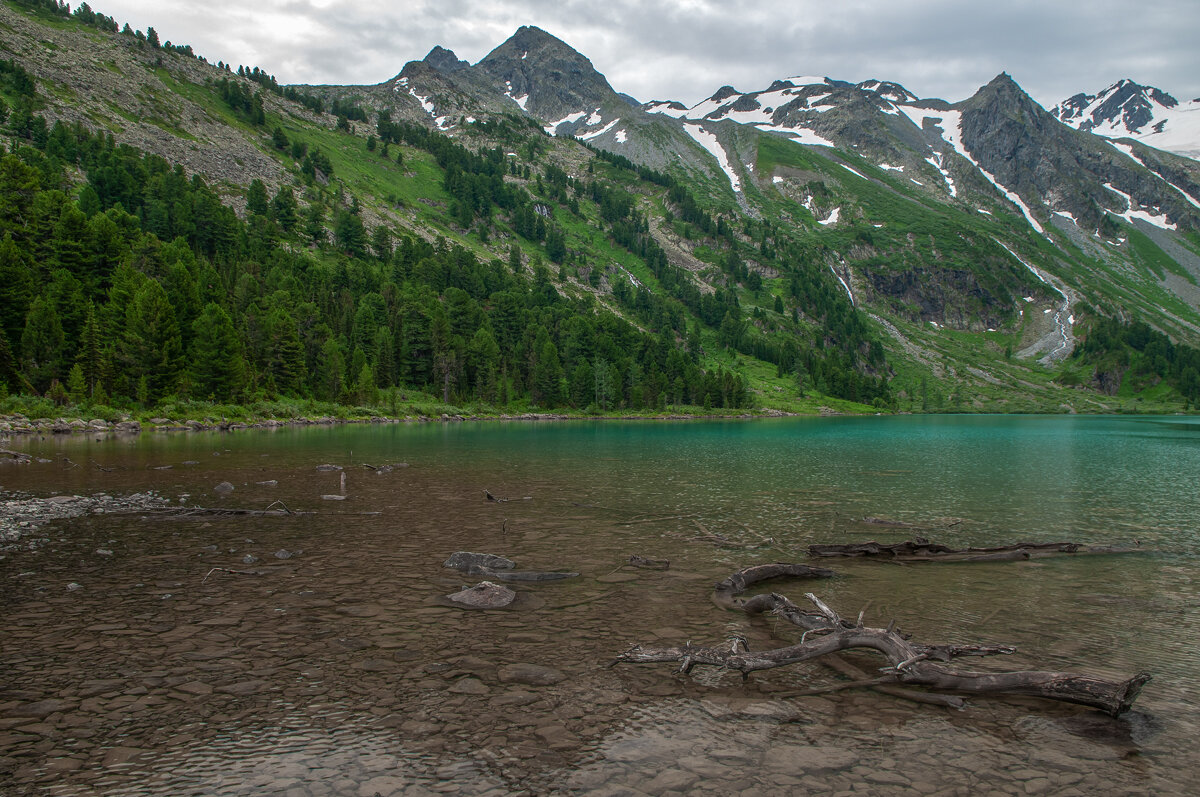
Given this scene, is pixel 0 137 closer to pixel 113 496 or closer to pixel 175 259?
pixel 175 259

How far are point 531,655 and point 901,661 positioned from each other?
720 cm

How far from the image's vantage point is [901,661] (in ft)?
37.2

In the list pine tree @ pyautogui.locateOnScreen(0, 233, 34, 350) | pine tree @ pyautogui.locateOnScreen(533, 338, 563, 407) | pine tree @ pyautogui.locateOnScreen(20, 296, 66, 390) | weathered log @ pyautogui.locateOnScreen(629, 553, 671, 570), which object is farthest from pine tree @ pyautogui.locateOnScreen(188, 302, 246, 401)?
weathered log @ pyautogui.locateOnScreen(629, 553, 671, 570)

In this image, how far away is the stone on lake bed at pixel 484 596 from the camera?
15391mm

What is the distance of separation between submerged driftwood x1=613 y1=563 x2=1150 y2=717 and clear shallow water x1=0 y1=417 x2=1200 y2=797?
324 mm

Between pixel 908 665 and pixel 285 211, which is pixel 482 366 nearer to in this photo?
pixel 285 211

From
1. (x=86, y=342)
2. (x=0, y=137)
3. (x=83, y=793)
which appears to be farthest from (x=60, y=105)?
(x=83, y=793)

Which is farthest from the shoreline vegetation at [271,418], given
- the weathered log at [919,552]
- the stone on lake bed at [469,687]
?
the weathered log at [919,552]

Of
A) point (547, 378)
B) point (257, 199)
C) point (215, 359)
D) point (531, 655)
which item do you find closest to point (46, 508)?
point (531, 655)

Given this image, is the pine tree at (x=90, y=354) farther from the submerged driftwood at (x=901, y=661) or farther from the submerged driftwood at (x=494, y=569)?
the submerged driftwood at (x=901, y=661)

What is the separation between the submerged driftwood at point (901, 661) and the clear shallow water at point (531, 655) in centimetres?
32

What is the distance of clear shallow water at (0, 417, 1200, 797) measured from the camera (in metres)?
8.43

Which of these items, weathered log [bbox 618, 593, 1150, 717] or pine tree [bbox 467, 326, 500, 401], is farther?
pine tree [bbox 467, 326, 500, 401]

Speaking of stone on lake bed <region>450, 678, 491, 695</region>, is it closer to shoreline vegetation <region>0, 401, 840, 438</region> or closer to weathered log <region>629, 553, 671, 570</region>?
weathered log <region>629, 553, 671, 570</region>
